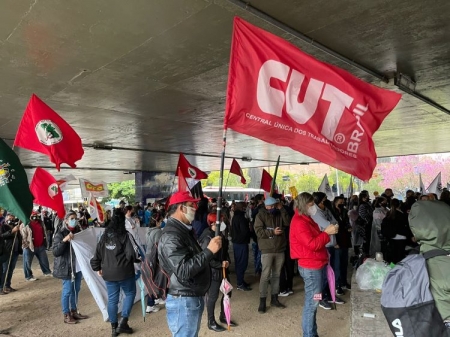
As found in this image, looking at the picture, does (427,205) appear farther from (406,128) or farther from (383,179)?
(383,179)

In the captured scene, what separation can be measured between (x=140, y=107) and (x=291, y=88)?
268 inches

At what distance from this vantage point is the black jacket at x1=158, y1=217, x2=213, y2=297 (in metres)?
3.11

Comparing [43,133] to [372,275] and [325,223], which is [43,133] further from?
[372,275]

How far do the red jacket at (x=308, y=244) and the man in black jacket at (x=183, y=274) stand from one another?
1.70m

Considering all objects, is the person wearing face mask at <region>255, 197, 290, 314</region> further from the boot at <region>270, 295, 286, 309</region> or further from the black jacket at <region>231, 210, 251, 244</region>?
the black jacket at <region>231, 210, 251, 244</region>

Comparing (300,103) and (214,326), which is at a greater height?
(300,103)

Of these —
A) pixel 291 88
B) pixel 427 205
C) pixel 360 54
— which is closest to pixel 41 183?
pixel 291 88

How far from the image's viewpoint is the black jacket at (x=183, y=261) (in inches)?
122

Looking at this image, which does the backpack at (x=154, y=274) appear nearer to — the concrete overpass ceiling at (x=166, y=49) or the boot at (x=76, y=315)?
the boot at (x=76, y=315)

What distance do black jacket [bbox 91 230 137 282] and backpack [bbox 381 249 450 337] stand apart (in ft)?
13.5

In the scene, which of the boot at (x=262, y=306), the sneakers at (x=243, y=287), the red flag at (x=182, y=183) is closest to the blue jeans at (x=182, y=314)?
the boot at (x=262, y=306)

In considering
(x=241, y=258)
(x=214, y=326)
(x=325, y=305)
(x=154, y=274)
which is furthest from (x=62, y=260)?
(x=325, y=305)

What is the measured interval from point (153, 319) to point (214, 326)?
121cm

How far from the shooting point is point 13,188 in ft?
15.9
